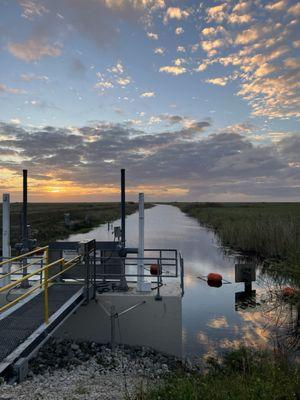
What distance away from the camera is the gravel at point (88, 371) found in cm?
654

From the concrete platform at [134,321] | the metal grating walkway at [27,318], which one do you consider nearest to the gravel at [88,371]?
the concrete platform at [134,321]

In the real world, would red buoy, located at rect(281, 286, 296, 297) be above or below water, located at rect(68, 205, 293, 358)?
above

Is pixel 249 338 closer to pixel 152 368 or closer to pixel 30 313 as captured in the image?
pixel 152 368

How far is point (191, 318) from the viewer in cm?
1470

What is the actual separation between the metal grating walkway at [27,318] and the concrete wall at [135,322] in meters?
1.14

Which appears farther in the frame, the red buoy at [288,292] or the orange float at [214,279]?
the orange float at [214,279]

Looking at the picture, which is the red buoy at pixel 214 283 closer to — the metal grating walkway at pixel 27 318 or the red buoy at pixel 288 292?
the red buoy at pixel 288 292

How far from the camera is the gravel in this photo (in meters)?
6.54

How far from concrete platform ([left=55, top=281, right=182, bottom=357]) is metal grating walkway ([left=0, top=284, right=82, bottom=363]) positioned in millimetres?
1122

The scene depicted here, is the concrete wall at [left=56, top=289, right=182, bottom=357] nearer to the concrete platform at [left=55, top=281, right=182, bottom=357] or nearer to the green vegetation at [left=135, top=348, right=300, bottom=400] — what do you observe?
the concrete platform at [left=55, top=281, right=182, bottom=357]

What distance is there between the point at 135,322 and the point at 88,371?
2.87 metres

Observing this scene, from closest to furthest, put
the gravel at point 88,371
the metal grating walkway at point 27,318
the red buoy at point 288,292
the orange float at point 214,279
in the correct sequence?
the gravel at point 88,371, the metal grating walkway at point 27,318, the red buoy at point 288,292, the orange float at point 214,279

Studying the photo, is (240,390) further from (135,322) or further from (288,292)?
(288,292)

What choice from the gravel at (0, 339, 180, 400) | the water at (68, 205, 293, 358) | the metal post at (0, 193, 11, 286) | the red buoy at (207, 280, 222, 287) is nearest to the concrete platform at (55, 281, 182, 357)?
the gravel at (0, 339, 180, 400)
